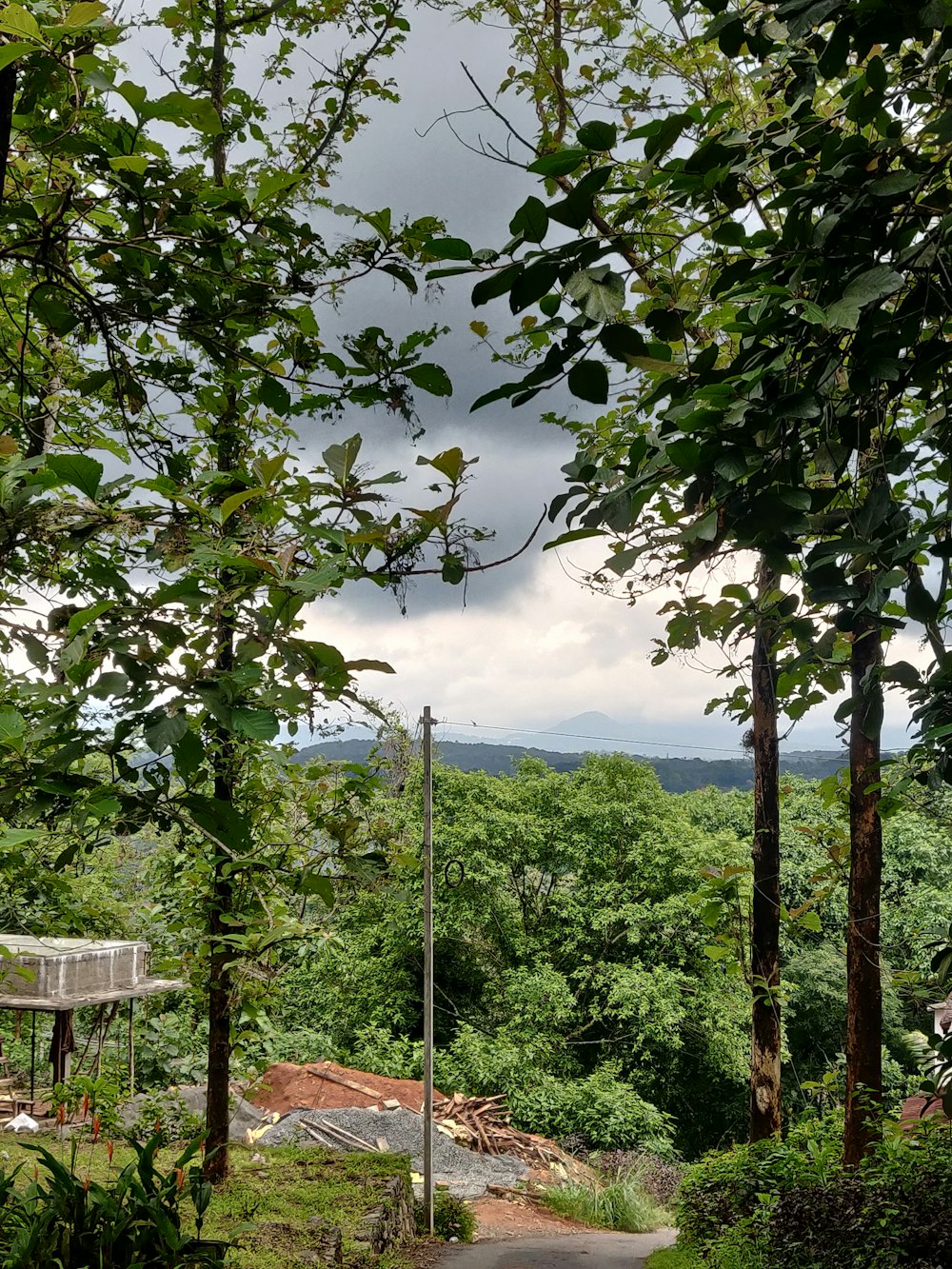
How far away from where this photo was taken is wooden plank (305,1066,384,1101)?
40.4 ft

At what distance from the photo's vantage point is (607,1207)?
36.0ft

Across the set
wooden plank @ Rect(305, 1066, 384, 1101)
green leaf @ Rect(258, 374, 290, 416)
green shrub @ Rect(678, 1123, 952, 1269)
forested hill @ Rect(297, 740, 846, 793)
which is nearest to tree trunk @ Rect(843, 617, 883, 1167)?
green shrub @ Rect(678, 1123, 952, 1269)

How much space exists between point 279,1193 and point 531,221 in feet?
21.4

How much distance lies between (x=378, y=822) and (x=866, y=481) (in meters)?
2.88

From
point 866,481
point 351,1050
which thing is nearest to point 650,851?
point 351,1050

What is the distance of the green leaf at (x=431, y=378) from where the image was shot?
59.5 inches

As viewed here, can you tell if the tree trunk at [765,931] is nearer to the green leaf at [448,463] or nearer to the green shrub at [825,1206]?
the green shrub at [825,1206]

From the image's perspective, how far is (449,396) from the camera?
1.54 metres

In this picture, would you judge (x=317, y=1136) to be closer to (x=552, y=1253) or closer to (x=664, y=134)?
(x=552, y=1253)

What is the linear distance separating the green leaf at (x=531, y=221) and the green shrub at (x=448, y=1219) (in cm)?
882

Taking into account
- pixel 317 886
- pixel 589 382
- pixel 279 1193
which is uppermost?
pixel 589 382

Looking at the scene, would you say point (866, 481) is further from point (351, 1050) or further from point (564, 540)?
point (351, 1050)

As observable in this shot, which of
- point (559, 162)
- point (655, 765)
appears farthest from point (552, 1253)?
point (655, 765)

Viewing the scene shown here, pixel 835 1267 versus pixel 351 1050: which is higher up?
pixel 835 1267
